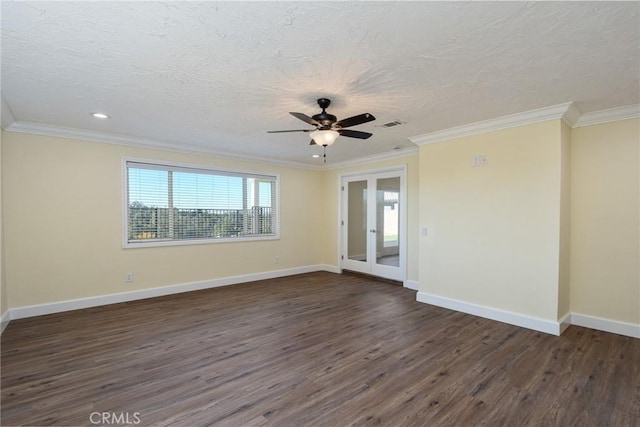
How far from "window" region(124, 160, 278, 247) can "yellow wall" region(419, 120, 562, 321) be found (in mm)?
3319

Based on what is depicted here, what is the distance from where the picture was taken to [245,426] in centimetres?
197

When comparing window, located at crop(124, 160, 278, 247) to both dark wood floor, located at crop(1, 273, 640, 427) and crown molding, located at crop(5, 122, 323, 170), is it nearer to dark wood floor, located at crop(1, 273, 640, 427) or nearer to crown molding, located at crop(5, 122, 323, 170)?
crown molding, located at crop(5, 122, 323, 170)

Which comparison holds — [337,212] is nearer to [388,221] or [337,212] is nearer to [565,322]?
[388,221]

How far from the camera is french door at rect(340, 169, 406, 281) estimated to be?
580 cm

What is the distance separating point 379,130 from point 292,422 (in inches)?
138

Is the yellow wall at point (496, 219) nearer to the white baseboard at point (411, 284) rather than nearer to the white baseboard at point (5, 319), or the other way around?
the white baseboard at point (411, 284)

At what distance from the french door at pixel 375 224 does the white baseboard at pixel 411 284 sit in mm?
165

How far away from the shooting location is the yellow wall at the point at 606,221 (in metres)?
3.39

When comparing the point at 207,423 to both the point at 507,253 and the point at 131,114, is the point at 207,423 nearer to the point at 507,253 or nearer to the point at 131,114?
the point at 131,114

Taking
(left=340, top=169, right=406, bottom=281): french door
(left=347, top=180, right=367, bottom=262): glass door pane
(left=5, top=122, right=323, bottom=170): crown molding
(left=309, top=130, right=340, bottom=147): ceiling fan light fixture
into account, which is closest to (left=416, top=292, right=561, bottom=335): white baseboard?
(left=340, top=169, right=406, bottom=281): french door

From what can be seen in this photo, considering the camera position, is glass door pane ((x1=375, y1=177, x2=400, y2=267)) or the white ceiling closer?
the white ceiling

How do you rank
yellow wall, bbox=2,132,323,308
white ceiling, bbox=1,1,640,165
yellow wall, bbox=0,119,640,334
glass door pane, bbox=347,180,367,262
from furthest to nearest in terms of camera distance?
glass door pane, bbox=347,180,367,262 < yellow wall, bbox=2,132,323,308 < yellow wall, bbox=0,119,640,334 < white ceiling, bbox=1,1,640,165

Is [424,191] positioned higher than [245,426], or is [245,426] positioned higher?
[424,191]

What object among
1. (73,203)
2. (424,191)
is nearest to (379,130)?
(424,191)
